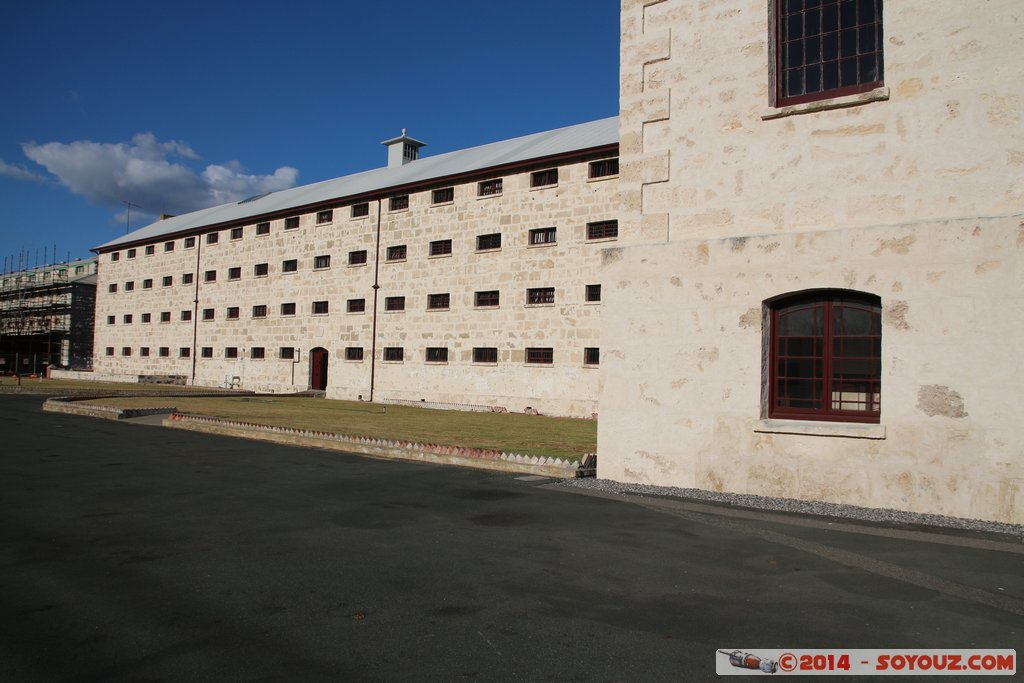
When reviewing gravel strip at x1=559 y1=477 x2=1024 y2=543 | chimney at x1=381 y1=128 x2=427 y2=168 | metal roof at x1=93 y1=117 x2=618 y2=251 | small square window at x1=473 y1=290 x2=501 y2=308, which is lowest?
gravel strip at x1=559 y1=477 x2=1024 y2=543

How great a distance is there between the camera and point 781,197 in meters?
8.07

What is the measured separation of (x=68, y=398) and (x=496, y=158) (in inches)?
696

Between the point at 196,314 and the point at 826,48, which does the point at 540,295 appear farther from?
the point at 196,314

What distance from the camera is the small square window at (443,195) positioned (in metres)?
28.4

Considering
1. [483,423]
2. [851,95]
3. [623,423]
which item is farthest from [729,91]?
[483,423]

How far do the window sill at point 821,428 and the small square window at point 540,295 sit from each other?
17156 mm

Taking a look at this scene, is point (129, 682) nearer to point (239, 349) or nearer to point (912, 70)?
point (912, 70)

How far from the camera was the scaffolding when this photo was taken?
54.5 m

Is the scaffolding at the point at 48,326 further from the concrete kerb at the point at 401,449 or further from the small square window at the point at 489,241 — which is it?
the concrete kerb at the point at 401,449

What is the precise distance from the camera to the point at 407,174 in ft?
106

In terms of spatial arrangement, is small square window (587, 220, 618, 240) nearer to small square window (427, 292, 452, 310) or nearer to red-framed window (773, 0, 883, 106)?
small square window (427, 292, 452, 310)

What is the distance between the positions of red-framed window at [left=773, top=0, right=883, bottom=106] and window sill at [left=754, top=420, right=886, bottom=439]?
12.4 ft

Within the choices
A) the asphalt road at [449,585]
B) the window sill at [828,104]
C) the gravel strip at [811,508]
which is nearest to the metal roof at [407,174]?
the window sill at [828,104]

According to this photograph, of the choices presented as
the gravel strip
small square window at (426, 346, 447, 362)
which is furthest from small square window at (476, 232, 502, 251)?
the gravel strip
